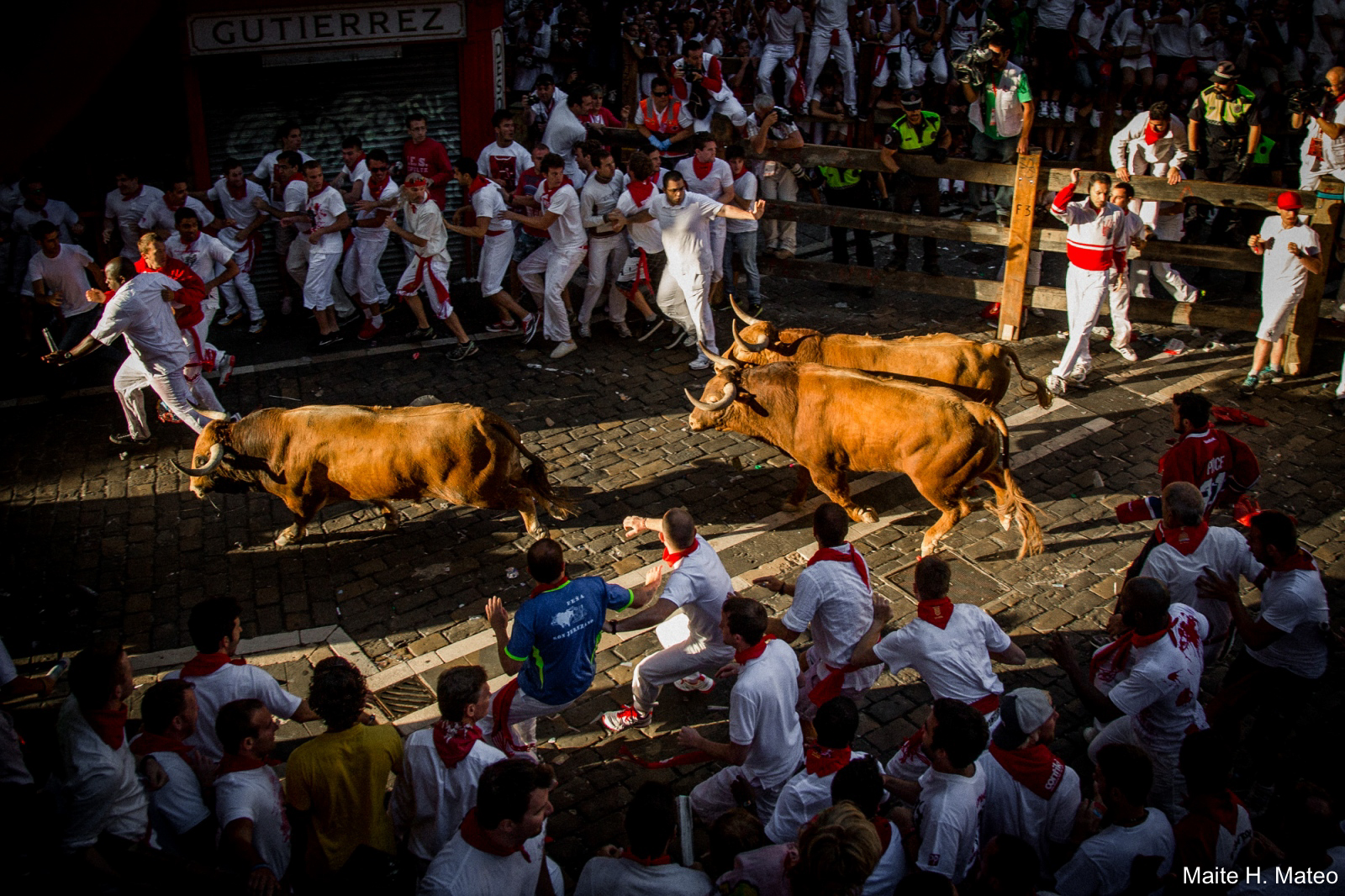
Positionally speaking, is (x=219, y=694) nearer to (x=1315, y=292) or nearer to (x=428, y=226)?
(x=428, y=226)

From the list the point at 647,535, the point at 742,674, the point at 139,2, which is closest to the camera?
the point at 139,2

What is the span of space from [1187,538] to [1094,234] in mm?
5409

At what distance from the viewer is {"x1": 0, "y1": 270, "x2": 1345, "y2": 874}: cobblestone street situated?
7.55m

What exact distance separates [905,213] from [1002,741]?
934 centimetres

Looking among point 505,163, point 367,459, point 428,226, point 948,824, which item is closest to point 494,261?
point 428,226

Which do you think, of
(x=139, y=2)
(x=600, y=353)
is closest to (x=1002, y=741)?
(x=139, y=2)

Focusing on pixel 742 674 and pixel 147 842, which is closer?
pixel 147 842

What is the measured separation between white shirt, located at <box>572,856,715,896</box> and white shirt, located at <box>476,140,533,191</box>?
10337 millimetres

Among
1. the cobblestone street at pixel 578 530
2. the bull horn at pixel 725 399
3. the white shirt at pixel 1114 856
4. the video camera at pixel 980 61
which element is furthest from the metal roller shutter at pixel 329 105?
the white shirt at pixel 1114 856

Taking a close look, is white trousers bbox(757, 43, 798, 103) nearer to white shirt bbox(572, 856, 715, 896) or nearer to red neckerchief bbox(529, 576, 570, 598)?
red neckerchief bbox(529, 576, 570, 598)

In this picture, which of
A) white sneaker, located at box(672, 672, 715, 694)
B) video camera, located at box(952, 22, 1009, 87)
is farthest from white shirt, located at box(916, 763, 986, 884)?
video camera, located at box(952, 22, 1009, 87)

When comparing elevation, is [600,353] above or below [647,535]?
above

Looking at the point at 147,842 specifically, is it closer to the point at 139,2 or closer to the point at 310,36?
the point at 139,2

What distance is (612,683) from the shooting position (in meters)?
7.60
